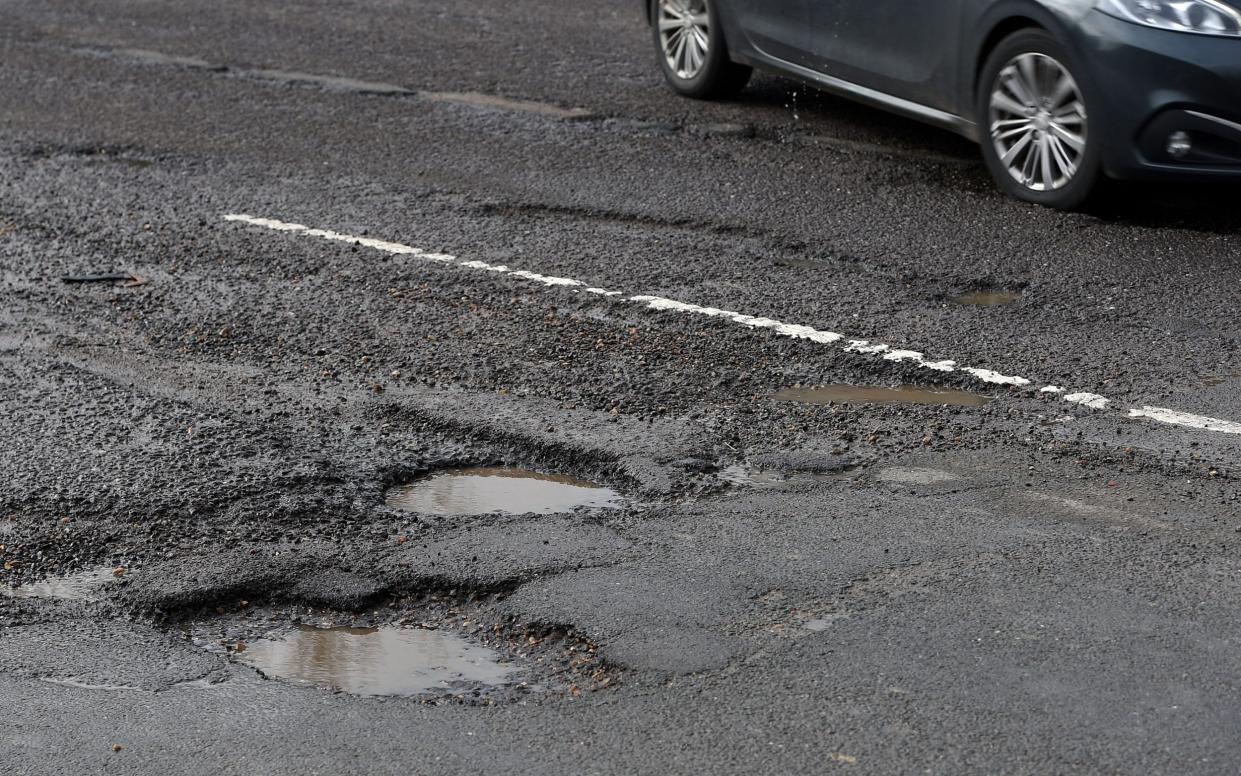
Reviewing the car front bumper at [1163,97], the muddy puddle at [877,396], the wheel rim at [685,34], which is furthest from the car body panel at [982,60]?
the muddy puddle at [877,396]

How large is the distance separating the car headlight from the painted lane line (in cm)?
225

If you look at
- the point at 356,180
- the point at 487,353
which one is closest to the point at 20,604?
the point at 487,353

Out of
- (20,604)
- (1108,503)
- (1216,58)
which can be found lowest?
(20,604)

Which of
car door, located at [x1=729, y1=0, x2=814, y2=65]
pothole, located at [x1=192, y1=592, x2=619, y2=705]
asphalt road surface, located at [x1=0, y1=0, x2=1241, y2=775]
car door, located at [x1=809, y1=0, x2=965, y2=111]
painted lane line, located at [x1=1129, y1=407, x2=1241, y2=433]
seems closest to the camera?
asphalt road surface, located at [x1=0, y1=0, x2=1241, y2=775]

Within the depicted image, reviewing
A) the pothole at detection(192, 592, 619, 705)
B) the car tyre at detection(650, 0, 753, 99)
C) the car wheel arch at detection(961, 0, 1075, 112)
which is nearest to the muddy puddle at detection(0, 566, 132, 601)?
the pothole at detection(192, 592, 619, 705)

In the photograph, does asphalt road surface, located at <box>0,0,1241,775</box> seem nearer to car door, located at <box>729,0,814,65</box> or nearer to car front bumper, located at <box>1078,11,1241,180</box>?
car front bumper, located at <box>1078,11,1241,180</box>

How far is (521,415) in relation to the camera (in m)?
4.96

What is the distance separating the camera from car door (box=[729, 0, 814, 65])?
8.43 meters

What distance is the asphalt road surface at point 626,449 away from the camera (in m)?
3.31

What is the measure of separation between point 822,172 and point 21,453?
4.39 meters

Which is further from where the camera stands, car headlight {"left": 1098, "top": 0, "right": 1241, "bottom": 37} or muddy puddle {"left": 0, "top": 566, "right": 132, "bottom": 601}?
car headlight {"left": 1098, "top": 0, "right": 1241, "bottom": 37}

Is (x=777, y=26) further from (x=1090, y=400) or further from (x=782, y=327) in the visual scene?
(x=1090, y=400)

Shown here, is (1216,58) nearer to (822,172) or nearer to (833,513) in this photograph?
(822,172)

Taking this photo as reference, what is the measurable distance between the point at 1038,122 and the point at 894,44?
3.26ft
